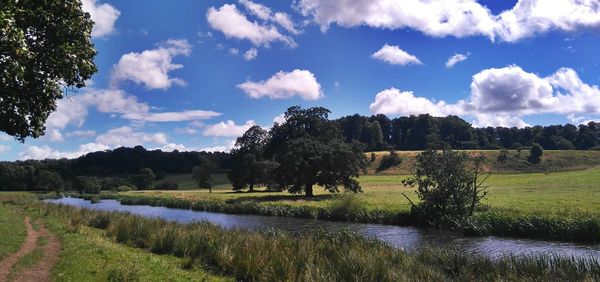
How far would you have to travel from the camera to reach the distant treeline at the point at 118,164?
139750mm

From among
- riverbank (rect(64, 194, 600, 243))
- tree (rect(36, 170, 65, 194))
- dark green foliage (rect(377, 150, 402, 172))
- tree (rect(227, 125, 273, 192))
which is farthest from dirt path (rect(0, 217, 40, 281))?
tree (rect(36, 170, 65, 194))

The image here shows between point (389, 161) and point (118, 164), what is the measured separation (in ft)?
336

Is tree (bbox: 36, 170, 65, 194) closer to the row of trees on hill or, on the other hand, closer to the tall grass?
the row of trees on hill

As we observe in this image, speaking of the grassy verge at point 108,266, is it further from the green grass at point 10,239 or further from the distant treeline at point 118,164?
the distant treeline at point 118,164

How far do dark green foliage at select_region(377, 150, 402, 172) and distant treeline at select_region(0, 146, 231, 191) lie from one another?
53.7m

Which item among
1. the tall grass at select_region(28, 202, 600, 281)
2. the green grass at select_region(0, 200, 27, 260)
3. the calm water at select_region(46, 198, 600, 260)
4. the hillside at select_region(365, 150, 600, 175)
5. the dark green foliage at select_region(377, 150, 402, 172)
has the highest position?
the dark green foliage at select_region(377, 150, 402, 172)

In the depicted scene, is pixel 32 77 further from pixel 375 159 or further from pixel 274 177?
pixel 375 159

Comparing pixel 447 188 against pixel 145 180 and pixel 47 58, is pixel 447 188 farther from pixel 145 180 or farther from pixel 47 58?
pixel 145 180

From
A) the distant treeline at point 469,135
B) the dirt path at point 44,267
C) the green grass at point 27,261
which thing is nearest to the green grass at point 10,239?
the green grass at point 27,261

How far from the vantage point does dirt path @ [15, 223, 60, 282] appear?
Answer: 1437 cm

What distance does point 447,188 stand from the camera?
37125 mm

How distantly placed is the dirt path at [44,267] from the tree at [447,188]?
25562 mm

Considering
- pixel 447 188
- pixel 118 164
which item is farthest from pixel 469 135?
pixel 447 188

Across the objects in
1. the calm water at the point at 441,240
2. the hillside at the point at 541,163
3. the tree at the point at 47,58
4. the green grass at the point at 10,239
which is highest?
the tree at the point at 47,58
